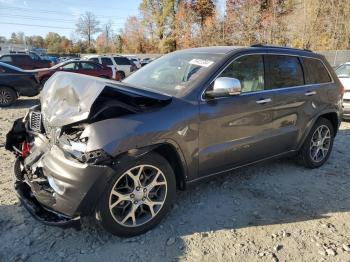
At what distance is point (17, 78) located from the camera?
1105cm

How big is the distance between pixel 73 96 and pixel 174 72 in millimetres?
1289

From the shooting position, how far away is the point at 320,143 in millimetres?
5219

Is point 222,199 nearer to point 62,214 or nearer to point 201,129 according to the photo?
point 201,129

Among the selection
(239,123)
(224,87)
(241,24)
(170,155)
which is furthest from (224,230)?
(241,24)

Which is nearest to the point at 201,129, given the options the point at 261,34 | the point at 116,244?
the point at 116,244

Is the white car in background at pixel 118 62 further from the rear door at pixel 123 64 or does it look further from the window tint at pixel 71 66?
the window tint at pixel 71 66

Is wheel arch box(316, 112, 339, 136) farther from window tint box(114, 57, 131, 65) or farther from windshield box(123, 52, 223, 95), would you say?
window tint box(114, 57, 131, 65)

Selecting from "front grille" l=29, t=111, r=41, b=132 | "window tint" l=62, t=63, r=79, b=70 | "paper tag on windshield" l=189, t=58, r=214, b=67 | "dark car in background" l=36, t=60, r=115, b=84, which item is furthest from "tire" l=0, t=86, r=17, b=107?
"paper tag on windshield" l=189, t=58, r=214, b=67

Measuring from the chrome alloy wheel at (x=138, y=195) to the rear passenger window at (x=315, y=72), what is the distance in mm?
2788

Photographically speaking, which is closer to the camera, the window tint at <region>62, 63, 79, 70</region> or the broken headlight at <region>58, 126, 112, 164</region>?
the broken headlight at <region>58, 126, 112, 164</region>

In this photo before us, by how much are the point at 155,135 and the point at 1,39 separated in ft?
347

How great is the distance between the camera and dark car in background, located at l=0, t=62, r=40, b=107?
427 inches

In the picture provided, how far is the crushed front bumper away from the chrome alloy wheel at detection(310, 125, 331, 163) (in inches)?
134

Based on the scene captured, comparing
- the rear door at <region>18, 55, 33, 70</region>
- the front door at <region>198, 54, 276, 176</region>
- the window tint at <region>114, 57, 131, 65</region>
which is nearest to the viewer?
the front door at <region>198, 54, 276, 176</region>
